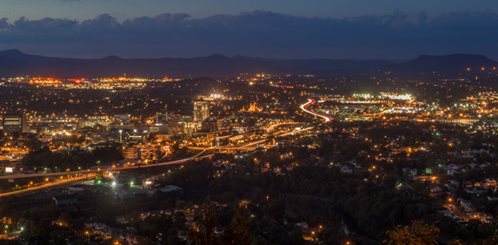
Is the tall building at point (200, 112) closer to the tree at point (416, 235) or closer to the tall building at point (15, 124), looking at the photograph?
the tall building at point (15, 124)

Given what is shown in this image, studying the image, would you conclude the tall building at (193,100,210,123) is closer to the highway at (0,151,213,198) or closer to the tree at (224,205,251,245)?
the highway at (0,151,213,198)

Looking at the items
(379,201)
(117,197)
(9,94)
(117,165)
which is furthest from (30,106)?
(379,201)

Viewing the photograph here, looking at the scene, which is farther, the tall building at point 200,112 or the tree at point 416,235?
the tall building at point 200,112

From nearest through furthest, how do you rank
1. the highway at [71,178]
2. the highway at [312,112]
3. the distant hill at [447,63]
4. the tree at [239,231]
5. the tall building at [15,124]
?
the tree at [239,231], the highway at [71,178], the tall building at [15,124], the highway at [312,112], the distant hill at [447,63]

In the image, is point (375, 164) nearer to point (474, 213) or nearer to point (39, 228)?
point (474, 213)

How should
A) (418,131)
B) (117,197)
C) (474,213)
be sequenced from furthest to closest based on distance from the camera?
(418,131) → (117,197) → (474,213)

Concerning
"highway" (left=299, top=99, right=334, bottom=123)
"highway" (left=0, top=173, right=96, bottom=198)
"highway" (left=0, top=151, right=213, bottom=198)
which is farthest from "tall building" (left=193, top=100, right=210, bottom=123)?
"highway" (left=0, top=173, right=96, bottom=198)

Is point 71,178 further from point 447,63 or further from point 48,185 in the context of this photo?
point 447,63

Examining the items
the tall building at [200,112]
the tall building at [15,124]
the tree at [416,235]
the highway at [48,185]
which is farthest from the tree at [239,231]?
the tall building at [200,112]
